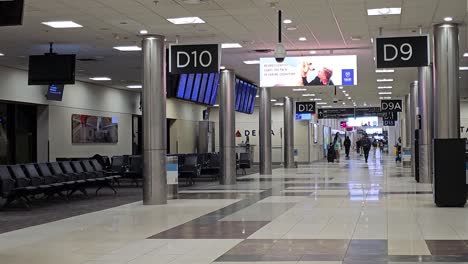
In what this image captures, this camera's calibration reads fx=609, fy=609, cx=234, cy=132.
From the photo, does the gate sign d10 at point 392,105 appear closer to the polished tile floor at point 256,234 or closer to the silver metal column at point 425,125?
the silver metal column at point 425,125

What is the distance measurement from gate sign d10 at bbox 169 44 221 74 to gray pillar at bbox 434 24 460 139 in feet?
17.2

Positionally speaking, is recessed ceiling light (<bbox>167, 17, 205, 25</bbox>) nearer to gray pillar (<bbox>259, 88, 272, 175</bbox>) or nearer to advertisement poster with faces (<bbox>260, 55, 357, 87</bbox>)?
advertisement poster with faces (<bbox>260, 55, 357, 87</bbox>)

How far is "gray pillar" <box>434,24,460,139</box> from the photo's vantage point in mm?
14211

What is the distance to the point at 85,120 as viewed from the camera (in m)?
26.4

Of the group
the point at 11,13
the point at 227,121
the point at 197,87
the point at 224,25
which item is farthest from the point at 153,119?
the point at 11,13

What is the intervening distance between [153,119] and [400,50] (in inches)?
242

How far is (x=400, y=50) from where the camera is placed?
14008mm

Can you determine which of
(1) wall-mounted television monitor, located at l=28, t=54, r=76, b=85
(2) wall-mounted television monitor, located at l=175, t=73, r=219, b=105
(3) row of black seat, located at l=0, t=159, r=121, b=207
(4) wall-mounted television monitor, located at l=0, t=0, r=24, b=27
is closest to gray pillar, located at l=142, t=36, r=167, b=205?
(3) row of black seat, located at l=0, t=159, r=121, b=207

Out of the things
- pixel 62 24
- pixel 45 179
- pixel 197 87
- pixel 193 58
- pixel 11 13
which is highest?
pixel 62 24

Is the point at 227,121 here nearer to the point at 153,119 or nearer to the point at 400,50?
the point at 153,119

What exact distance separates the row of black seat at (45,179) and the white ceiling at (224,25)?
330 cm

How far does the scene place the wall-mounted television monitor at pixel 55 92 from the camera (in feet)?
76.2

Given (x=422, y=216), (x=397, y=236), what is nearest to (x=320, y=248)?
(x=397, y=236)

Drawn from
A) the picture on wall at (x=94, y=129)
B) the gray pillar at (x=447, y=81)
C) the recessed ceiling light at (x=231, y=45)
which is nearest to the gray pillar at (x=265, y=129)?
the picture on wall at (x=94, y=129)
